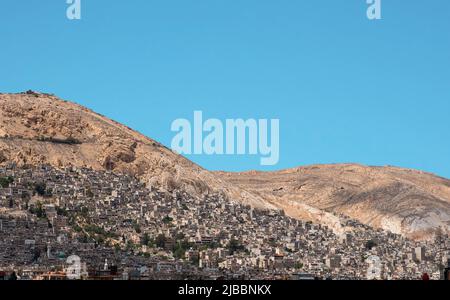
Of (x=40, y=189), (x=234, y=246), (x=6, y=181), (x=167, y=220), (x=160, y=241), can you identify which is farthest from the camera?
(x=167, y=220)

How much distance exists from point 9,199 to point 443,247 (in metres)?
62.6

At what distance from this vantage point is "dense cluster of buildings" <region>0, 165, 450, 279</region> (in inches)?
6142

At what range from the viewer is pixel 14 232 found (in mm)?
162375

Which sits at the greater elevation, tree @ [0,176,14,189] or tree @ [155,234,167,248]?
tree @ [0,176,14,189]

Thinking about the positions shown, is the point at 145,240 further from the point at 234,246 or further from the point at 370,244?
the point at 370,244

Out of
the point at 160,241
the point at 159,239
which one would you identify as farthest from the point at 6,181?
the point at 160,241

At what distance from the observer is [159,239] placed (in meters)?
174

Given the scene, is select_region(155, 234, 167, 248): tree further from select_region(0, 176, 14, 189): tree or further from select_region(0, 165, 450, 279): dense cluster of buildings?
select_region(0, 176, 14, 189): tree

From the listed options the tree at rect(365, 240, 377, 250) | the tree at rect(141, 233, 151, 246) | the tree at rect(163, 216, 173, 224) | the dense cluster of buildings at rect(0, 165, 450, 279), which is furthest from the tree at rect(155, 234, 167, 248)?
the tree at rect(365, 240, 377, 250)

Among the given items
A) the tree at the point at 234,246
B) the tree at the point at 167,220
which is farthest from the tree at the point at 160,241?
the tree at the point at 167,220
